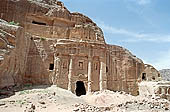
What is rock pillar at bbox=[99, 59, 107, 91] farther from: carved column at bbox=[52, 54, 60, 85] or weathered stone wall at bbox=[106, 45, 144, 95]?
carved column at bbox=[52, 54, 60, 85]

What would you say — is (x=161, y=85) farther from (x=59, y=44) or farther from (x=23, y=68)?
(x=23, y=68)

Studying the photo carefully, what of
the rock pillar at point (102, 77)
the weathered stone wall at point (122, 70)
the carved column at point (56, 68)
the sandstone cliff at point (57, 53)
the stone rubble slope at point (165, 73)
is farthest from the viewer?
the stone rubble slope at point (165, 73)

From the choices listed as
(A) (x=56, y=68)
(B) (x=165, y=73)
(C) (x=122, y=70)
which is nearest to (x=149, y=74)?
(C) (x=122, y=70)

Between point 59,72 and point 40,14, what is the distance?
11154 mm

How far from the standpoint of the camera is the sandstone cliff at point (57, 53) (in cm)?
1520

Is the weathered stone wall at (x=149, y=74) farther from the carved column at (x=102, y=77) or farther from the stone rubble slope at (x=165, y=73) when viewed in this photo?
the stone rubble slope at (x=165, y=73)

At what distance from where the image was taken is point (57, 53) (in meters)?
19.9

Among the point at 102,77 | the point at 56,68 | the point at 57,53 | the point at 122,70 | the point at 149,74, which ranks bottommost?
the point at 102,77

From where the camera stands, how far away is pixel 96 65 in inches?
851

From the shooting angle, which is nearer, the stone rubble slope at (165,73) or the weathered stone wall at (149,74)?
the weathered stone wall at (149,74)

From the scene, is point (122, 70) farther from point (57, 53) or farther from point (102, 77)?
point (57, 53)

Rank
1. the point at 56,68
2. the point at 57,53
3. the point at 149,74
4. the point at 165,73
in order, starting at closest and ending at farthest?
the point at 56,68
the point at 57,53
the point at 149,74
the point at 165,73

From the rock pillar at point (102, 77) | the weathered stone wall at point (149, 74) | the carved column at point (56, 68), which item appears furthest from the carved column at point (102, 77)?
the weathered stone wall at point (149, 74)

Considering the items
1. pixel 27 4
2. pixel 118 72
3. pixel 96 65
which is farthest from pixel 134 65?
pixel 27 4
